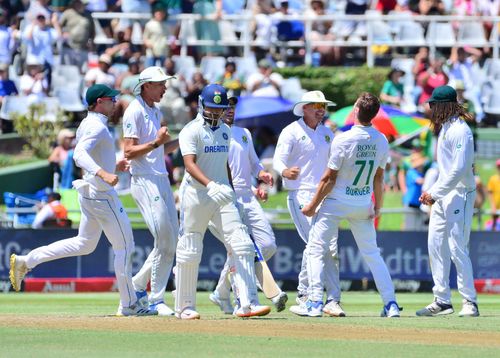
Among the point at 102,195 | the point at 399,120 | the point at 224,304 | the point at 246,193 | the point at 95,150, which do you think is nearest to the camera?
the point at 95,150

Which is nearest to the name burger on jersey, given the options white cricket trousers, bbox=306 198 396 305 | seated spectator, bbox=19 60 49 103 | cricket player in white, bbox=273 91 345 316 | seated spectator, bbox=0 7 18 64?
white cricket trousers, bbox=306 198 396 305

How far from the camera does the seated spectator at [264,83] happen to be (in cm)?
2630

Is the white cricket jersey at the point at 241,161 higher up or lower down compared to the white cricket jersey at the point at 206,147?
lower down

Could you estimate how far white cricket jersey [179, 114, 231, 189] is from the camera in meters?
12.1

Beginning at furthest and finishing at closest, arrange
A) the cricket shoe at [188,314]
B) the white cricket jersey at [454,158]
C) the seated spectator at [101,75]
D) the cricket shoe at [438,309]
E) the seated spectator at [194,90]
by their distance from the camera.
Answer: the seated spectator at [194,90] → the seated spectator at [101,75] → the cricket shoe at [438,309] → the white cricket jersey at [454,158] → the cricket shoe at [188,314]

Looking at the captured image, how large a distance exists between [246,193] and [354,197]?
1.65 m

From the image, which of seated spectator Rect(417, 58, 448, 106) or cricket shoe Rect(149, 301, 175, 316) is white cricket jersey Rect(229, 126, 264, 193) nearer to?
cricket shoe Rect(149, 301, 175, 316)

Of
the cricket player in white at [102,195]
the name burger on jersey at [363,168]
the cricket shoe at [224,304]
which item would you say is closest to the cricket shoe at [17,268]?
the cricket player in white at [102,195]

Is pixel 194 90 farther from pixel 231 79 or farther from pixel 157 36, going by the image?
pixel 157 36

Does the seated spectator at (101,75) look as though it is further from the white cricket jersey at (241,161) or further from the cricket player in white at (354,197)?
the cricket player in white at (354,197)

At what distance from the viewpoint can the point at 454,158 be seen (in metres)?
13.1

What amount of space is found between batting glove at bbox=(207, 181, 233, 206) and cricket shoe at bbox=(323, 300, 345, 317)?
2.07 meters

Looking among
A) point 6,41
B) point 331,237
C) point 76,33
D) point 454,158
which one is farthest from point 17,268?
point 6,41

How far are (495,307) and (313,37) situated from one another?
1398cm
